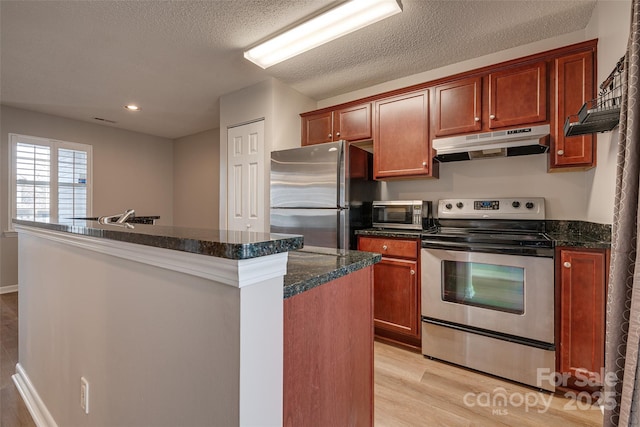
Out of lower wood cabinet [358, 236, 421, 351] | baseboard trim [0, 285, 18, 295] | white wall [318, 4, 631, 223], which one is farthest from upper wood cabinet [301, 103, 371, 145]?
baseboard trim [0, 285, 18, 295]

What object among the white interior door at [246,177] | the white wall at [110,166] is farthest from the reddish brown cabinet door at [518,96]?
the white wall at [110,166]

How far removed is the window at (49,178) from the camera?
3947 millimetres

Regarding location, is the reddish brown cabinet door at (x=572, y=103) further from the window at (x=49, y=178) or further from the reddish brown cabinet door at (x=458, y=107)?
the window at (x=49, y=178)

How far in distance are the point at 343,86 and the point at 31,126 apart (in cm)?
437

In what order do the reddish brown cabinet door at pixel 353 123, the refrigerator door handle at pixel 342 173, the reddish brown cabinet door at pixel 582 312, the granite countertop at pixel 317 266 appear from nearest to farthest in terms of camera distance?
the granite countertop at pixel 317 266 < the reddish brown cabinet door at pixel 582 312 < the refrigerator door handle at pixel 342 173 < the reddish brown cabinet door at pixel 353 123

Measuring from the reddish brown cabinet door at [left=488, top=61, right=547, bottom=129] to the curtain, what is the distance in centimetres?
117

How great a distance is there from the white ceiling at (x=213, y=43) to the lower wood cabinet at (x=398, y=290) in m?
1.65

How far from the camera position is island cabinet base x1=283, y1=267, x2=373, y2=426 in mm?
844

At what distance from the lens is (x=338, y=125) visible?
121 inches

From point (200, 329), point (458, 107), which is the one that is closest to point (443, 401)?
point (200, 329)

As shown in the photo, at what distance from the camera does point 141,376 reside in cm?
92

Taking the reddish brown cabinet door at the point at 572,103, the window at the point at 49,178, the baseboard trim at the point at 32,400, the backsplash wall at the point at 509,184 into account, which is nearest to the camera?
the baseboard trim at the point at 32,400

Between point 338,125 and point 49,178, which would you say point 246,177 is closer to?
point 338,125

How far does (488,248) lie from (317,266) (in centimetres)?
151
